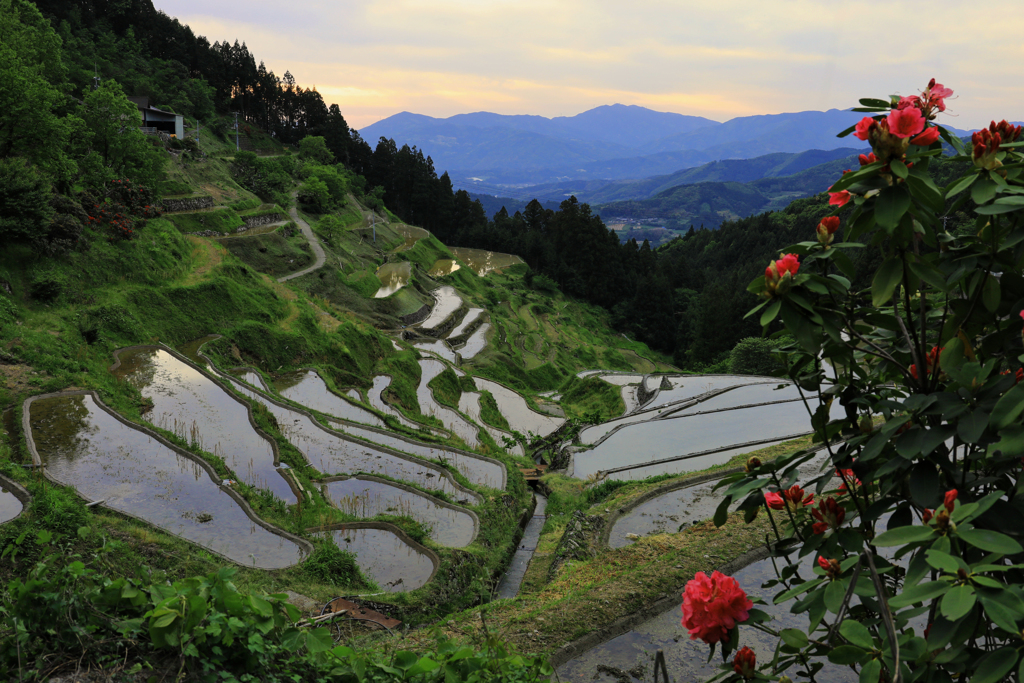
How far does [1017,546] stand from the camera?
1.89 metres

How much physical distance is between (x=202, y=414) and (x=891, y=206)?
52.9 ft

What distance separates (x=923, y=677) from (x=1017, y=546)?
2.84ft

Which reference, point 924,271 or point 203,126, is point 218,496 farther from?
point 203,126

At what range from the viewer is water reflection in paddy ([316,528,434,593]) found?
987cm

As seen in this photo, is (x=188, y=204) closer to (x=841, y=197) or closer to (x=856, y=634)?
(x=841, y=197)

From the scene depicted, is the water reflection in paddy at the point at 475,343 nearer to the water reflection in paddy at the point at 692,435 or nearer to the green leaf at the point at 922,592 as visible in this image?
the water reflection in paddy at the point at 692,435

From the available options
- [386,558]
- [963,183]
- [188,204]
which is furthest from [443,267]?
[963,183]

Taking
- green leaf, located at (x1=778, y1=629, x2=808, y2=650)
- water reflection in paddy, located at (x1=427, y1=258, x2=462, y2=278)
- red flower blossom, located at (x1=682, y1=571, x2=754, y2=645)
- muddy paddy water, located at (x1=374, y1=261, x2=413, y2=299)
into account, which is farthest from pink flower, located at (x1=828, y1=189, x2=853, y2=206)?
water reflection in paddy, located at (x1=427, y1=258, x2=462, y2=278)

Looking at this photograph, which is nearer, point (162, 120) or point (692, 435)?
point (692, 435)

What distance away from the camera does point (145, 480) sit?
11242 mm

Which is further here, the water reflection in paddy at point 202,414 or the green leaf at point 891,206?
the water reflection in paddy at point 202,414

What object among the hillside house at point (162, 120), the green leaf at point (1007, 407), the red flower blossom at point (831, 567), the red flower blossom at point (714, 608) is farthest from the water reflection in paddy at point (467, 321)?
the green leaf at point (1007, 407)

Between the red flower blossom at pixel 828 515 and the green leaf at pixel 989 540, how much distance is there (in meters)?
0.82

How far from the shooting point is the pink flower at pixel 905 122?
2.30m
